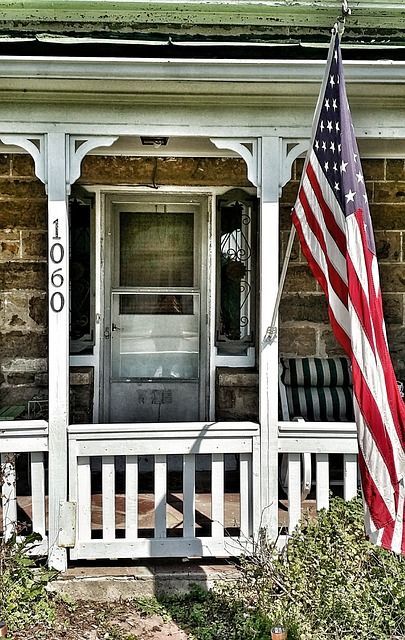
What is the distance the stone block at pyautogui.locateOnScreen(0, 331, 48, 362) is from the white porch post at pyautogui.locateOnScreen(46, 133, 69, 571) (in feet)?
6.35

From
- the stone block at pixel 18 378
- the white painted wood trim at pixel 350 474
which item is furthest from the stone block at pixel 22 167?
the white painted wood trim at pixel 350 474

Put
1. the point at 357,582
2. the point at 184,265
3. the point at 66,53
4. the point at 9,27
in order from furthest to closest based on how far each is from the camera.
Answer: the point at 184,265, the point at 9,27, the point at 66,53, the point at 357,582

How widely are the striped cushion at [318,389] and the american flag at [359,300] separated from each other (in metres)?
2.67

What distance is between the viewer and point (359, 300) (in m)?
3.67

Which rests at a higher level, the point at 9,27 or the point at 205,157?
the point at 9,27

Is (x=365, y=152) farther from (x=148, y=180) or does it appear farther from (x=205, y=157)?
(x=148, y=180)

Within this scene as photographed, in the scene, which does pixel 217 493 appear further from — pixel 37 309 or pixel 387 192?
pixel 387 192

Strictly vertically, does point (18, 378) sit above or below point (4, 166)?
below

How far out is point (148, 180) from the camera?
6754 millimetres

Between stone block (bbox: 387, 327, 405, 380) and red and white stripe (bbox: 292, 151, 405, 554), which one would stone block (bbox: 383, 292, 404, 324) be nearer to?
stone block (bbox: 387, 327, 405, 380)

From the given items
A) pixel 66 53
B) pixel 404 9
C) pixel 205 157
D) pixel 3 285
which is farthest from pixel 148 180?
pixel 404 9

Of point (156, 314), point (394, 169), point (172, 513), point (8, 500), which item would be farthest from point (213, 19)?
point (8, 500)

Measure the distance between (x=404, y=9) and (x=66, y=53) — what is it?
3.49 metres

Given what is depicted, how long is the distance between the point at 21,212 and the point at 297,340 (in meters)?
2.64
